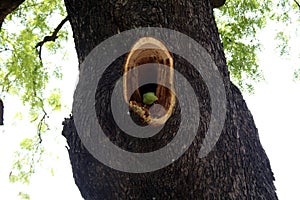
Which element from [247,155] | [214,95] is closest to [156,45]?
[214,95]

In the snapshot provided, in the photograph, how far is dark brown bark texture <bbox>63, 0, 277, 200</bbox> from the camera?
2035 millimetres

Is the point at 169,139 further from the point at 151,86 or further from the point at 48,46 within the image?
the point at 48,46

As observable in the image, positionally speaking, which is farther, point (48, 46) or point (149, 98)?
point (48, 46)

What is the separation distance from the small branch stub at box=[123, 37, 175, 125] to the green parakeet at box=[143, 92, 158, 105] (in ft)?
0.04

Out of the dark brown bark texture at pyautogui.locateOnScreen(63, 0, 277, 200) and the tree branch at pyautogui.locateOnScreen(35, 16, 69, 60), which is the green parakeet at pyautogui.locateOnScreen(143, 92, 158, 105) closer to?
the dark brown bark texture at pyautogui.locateOnScreen(63, 0, 277, 200)

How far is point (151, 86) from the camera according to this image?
1.97 metres

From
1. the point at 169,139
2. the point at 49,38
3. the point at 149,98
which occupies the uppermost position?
the point at 49,38

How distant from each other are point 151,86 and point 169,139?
0.24 metres

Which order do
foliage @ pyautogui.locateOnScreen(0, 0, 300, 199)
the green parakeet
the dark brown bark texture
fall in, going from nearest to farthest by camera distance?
1. the green parakeet
2. the dark brown bark texture
3. foliage @ pyautogui.locateOnScreen(0, 0, 300, 199)

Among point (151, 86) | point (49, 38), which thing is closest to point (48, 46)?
point (49, 38)

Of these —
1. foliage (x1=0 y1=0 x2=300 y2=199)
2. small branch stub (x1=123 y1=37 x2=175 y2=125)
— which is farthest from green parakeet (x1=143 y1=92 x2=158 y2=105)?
foliage (x1=0 y1=0 x2=300 y2=199)

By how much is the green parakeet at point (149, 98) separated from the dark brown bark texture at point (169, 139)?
4.9 inches

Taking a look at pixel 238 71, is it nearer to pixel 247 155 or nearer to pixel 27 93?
pixel 27 93

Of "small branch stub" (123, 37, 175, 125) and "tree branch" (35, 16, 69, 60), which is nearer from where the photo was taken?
"small branch stub" (123, 37, 175, 125)
